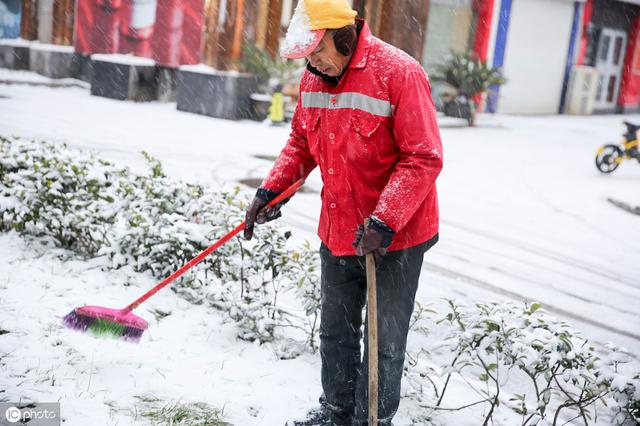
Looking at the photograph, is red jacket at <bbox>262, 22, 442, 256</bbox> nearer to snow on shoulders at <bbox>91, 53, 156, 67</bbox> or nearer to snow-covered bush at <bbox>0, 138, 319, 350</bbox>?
snow-covered bush at <bbox>0, 138, 319, 350</bbox>

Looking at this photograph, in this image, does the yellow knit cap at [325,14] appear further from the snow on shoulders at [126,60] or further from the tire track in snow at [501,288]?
the snow on shoulders at [126,60]

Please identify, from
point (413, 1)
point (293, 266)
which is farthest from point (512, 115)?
point (293, 266)

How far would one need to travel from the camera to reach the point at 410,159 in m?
2.62

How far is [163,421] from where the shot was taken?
9.91ft

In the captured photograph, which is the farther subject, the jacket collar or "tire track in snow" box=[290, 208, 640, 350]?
"tire track in snow" box=[290, 208, 640, 350]

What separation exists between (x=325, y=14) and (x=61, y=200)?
9.62 feet

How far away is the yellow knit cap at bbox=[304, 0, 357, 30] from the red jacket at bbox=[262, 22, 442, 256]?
16 centimetres

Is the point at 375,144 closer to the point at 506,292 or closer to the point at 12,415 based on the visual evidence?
the point at 12,415

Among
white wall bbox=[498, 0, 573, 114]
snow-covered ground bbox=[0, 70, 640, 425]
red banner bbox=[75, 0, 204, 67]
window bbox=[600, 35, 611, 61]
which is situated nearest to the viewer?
snow-covered ground bbox=[0, 70, 640, 425]

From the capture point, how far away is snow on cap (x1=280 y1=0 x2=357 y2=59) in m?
2.59

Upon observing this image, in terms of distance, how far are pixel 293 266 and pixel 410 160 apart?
1.53 metres

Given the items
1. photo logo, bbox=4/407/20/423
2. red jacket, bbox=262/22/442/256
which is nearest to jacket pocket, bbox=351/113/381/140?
red jacket, bbox=262/22/442/256

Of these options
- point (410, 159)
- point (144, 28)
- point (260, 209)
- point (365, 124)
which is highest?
point (144, 28)

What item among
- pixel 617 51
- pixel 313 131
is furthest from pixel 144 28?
pixel 617 51
